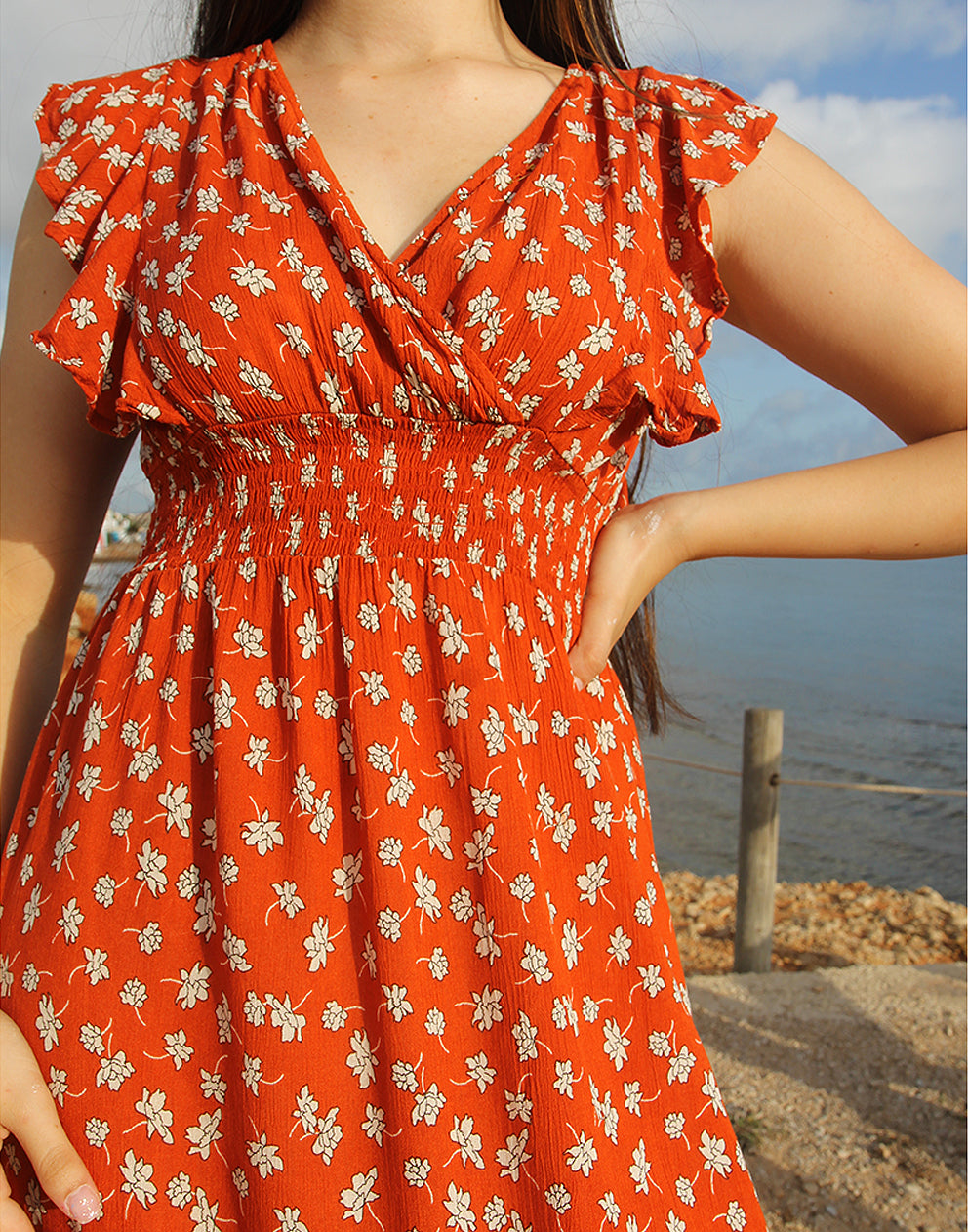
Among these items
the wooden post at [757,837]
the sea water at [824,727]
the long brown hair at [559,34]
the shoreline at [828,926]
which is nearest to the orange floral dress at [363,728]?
the long brown hair at [559,34]

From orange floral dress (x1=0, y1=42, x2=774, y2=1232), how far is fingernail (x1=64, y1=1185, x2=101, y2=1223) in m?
0.02

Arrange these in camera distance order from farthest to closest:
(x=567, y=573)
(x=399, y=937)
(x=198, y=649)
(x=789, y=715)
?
(x=789, y=715) < (x=567, y=573) < (x=198, y=649) < (x=399, y=937)

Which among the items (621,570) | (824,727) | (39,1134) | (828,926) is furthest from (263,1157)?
(824,727)

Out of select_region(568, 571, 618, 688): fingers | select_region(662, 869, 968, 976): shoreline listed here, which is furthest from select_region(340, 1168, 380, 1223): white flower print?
select_region(662, 869, 968, 976): shoreline

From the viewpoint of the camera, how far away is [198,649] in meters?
1.03

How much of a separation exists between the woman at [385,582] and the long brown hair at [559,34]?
140mm

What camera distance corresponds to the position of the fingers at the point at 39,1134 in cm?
88

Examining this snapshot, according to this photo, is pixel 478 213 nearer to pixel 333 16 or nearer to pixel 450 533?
pixel 450 533

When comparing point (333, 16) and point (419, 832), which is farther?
point (333, 16)

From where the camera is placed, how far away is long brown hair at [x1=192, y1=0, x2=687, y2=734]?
4.50 ft

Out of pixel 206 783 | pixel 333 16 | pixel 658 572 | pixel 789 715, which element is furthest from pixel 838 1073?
pixel 789 715

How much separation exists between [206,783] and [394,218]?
2.12 ft

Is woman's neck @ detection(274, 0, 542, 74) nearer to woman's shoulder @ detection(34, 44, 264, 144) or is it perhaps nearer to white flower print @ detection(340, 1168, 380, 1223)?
woman's shoulder @ detection(34, 44, 264, 144)

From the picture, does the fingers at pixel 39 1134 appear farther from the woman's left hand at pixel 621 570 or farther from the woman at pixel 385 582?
the woman's left hand at pixel 621 570
